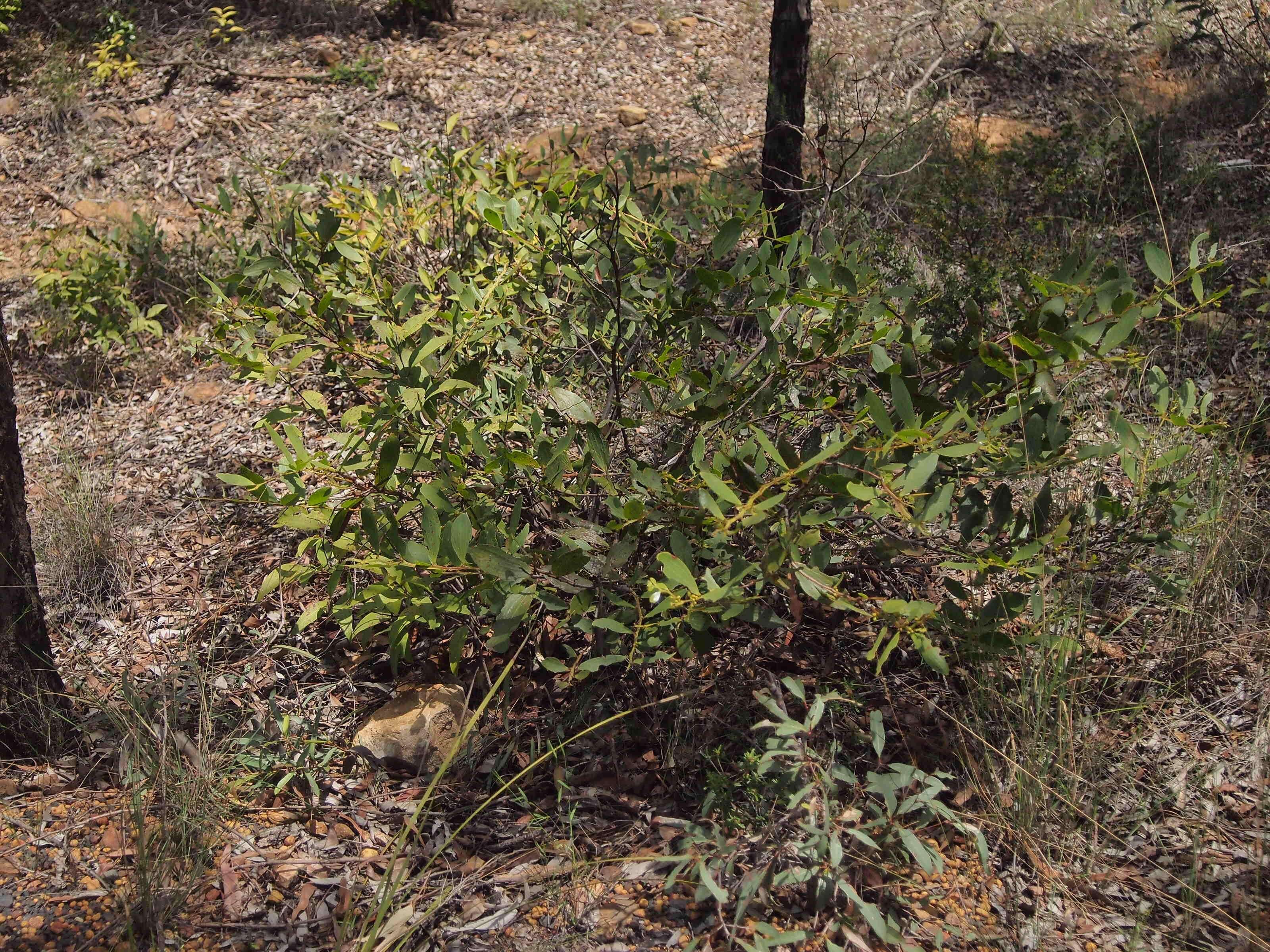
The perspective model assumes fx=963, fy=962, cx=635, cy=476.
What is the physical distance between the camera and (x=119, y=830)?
2.35 meters

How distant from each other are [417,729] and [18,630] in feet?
3.52

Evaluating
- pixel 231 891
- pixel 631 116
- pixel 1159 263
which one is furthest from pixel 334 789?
pixel 631 116

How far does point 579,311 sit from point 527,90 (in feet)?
13.8

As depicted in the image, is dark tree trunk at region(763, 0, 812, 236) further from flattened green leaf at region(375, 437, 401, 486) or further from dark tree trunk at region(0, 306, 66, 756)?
dark tree trunk at region(0, 306, 66, 756)

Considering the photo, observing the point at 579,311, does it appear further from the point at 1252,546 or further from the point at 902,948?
the point at 1252,546

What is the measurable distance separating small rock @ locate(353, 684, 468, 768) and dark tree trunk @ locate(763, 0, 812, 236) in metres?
2.65

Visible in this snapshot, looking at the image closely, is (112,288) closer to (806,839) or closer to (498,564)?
(498,564)

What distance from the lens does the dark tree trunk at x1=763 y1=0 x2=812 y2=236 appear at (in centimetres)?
422

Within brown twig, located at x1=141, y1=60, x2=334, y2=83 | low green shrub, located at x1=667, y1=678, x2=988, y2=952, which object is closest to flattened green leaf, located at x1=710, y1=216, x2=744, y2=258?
low green shrub, located at x1=667, y1=678, x2=988, y2=952

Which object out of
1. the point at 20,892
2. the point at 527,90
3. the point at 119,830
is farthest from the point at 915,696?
the point at 527,90

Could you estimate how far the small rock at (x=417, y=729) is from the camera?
2.58 meters

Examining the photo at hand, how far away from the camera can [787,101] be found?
4.30m

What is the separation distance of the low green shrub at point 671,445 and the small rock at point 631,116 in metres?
3.34

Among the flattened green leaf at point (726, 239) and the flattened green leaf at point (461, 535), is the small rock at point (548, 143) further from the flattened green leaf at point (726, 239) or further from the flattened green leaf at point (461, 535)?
the flattened green leaf at point (461, 535)
